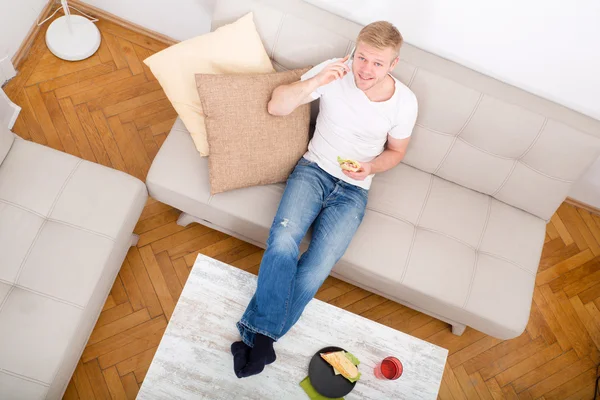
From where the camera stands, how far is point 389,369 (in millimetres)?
1748

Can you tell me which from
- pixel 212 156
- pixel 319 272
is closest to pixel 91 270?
pixel 212 156

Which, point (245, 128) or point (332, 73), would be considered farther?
point (245, 128)

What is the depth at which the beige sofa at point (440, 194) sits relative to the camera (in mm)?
1902

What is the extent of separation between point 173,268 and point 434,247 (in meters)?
1.13

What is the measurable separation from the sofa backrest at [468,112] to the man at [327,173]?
0.39 feet

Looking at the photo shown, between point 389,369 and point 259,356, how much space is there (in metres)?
0.45

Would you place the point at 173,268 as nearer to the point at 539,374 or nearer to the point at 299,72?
the point at 299,72

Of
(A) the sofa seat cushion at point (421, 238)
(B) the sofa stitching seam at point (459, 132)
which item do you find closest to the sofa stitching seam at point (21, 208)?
(A) the sofa seat cushion at point (421, 238)

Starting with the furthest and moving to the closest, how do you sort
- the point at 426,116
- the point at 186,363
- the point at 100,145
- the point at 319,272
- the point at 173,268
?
the point at 100,145 → the point at 173,268 → the point at 426,116 → the point at 319,272 → the point at 186,363

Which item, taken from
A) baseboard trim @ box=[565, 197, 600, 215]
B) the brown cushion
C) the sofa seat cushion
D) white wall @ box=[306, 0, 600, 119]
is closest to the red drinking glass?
the sofa seat cushion

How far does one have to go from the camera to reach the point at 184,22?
8.22ft

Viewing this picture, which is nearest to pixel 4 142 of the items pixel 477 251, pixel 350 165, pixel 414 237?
pixel 350 165

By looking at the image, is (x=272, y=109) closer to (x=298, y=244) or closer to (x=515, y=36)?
(x=298, y=244)

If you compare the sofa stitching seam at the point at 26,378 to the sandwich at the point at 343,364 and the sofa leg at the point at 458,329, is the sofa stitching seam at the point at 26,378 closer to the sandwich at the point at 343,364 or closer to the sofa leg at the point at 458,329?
the sandwich at the point at 343,364
